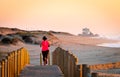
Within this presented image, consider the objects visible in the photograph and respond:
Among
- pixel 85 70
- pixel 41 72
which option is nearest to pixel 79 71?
pixel 85 70

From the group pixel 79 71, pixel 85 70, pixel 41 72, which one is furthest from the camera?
pixel 41 72

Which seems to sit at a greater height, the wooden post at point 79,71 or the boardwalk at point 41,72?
the wooden post at point 79,71

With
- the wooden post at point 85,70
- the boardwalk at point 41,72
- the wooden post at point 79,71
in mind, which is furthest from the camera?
the boardwalk at point 41,72

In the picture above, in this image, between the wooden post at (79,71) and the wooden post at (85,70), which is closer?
the wooden post at (85,70)

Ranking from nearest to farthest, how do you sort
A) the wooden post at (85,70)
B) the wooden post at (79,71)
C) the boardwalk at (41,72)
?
the wooden post at (85,70) → the wooden post at (79,71) → the boardwalk at (41,72)

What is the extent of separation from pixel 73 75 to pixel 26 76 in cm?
252

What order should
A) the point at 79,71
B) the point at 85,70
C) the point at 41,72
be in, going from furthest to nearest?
1. the point at 41,72
2. the point at 79,71
3. the point at 85,70

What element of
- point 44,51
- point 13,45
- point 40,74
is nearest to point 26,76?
point 40,74

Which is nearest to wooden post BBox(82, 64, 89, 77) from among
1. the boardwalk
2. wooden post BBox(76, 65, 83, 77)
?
wooden post BBox(76, 65, 83, 77)

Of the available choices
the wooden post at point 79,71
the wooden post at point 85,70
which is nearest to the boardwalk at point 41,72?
the wooden post at point 79,71

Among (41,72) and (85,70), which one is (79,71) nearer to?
(85,70)

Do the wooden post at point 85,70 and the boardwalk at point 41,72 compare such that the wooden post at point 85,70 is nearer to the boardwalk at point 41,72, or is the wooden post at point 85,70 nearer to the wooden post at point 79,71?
the wooden post at point 79,71

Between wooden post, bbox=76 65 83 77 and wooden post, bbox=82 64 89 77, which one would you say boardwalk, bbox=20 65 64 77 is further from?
wooden post, bbox=82 64 89 77

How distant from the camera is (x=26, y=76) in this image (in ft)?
58.3
